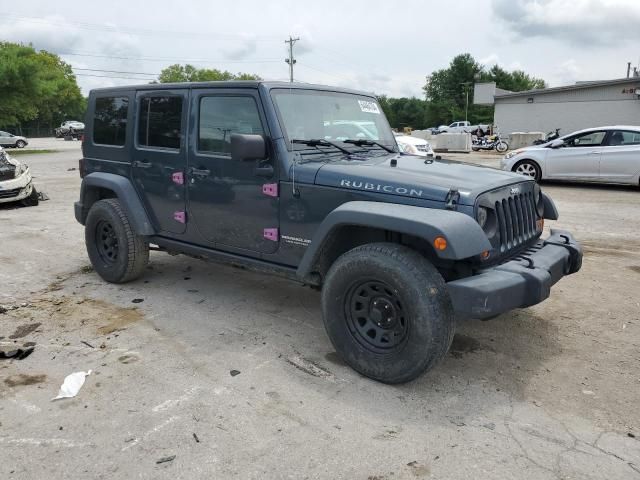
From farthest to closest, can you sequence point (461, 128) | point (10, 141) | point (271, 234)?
point (461, 128)
point (10, 141)
point (271, 234)

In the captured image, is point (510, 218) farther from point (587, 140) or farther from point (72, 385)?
point (587, 140)

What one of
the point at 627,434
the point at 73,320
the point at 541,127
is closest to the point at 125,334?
the point at 73,320

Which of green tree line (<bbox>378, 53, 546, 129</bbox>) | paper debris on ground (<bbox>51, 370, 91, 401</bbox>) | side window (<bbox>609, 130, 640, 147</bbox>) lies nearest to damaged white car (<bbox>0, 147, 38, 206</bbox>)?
paper debris on ground (<bbox>51, 370, 91, 401</bbox>)

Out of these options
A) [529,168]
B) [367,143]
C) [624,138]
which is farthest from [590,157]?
[367,143]

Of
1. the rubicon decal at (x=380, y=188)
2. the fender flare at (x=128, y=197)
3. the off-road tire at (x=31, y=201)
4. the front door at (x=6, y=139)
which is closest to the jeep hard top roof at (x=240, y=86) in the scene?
the fender flare at (x=128, y=197)

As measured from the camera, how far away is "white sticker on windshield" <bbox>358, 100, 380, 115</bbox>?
475 centimetres

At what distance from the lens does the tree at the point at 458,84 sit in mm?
78688

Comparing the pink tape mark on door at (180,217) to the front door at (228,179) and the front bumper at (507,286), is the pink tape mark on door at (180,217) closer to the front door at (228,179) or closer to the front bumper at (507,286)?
the front door at (228,179)

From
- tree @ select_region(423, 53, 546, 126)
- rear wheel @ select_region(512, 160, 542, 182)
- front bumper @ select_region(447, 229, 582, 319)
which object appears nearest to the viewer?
front bumper @ select_region(447, 229, 582, 319)

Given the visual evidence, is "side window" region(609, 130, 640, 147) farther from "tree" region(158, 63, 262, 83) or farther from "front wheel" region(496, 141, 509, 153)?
"tree" region(158, 63, 262, 83)

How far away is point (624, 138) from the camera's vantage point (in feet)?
38.5

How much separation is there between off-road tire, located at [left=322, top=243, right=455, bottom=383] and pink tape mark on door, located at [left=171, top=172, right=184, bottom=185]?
1827mm

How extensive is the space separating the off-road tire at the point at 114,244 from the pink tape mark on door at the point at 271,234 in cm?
164

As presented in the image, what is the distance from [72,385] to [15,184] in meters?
8.40
